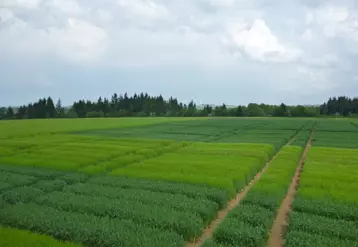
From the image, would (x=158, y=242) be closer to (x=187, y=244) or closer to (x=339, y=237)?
(x=187, y=244)

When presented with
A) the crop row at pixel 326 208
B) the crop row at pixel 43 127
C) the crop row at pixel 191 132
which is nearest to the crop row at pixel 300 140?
the crop row at pixel 191 132

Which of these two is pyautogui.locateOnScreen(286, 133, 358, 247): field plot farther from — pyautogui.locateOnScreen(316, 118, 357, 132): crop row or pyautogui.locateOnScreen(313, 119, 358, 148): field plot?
pyautogui.locateOnScreen(316, 118, 357, 132): crop row

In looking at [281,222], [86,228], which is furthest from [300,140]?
[86,228]

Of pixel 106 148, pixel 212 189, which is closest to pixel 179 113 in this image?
pixel 106 148

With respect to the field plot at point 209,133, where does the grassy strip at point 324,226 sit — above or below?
below

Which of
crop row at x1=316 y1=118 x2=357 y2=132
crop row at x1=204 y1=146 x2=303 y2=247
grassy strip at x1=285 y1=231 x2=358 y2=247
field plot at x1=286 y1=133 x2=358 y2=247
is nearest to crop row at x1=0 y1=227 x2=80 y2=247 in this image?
crop row at x1=204 y1=146 x2=303 y2=247

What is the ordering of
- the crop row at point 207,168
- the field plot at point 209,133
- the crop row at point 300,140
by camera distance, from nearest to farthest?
the crop row at point 207,168 < the crop row at point 300,140 < the field plot at point 209,133

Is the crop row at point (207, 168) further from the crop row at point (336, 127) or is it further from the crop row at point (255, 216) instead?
the crop row at point (336, 127)
